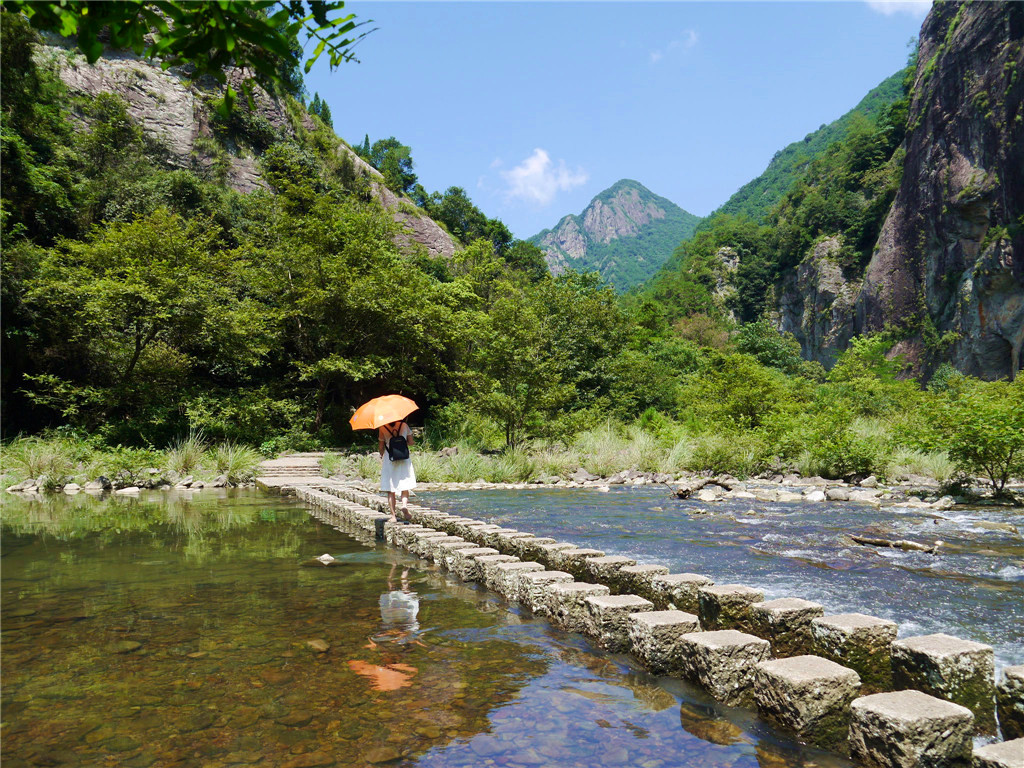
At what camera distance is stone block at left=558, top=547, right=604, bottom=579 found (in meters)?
4.93

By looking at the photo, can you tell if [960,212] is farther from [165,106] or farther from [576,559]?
[165,106]

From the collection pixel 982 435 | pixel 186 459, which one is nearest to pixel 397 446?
pixel 982 435

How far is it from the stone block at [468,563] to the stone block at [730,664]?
2.65 meters

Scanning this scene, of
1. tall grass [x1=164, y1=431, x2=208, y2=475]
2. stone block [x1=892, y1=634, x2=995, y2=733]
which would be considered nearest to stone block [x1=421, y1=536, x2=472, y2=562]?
stone block [x1=892, y1=634, x2=995, y2=733]

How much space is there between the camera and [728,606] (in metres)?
3.55

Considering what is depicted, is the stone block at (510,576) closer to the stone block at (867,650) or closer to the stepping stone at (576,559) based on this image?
the stepping stone at (576,559)

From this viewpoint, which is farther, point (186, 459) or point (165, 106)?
point (165, 106)

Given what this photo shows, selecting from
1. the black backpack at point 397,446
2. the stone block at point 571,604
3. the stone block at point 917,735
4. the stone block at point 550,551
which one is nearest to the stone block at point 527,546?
the stone block at point 550,551

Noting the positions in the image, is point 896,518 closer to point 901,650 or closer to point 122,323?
point 901,650

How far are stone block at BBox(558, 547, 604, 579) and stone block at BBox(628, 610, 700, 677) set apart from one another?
158cm

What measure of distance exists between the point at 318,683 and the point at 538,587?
178 cm

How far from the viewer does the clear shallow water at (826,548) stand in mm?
4348

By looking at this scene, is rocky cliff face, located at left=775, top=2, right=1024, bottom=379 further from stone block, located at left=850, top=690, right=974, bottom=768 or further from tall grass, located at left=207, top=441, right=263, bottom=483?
stone block, located at left=850, top=690, right=974, bottom=768

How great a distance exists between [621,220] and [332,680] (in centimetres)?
18309
